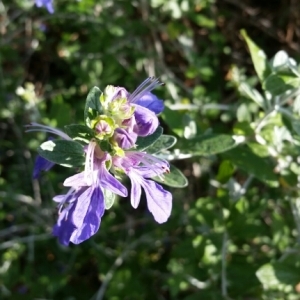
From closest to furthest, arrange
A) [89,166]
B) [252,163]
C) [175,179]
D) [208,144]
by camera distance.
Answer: [89,166], [175,179], [208,144], [252,163]

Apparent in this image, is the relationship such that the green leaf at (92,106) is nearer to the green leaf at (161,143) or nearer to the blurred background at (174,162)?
the green leaf at (161,143)

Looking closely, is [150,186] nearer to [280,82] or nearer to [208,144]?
[208,144]

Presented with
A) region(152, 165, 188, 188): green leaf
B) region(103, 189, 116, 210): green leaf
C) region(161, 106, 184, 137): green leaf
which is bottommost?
region(161, 106, 184, 137): green leaf

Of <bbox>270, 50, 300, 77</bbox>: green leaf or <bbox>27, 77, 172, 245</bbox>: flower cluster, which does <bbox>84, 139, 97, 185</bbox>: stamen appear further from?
<bbox>270, 50, 300, 77</bbox>: green leaf

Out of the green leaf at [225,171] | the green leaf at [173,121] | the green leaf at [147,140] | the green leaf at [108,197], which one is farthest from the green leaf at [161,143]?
the green leaf at [225,171]

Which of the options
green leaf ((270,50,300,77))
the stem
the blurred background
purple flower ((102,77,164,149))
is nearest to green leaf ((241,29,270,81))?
green leaf ((270,50,300,77))

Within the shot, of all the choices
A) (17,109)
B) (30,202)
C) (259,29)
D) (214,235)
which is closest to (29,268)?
(30,202)

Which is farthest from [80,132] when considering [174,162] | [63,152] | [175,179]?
[174,162]
